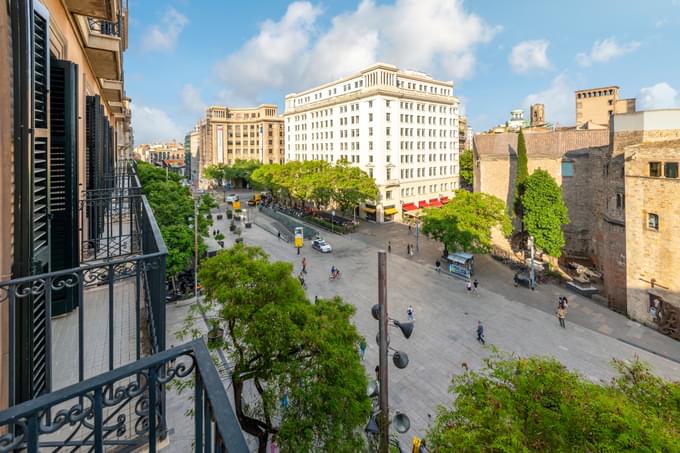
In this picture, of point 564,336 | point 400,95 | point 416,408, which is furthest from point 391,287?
point 400,95

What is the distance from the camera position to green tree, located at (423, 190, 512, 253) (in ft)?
104

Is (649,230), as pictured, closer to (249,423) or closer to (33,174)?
(249,423)

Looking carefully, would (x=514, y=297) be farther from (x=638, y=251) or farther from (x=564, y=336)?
(x=638, y=251)

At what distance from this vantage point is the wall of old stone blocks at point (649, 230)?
70.9 ft

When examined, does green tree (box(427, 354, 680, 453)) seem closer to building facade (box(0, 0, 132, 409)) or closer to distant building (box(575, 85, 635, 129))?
building facade (box(0, 0, 132, 409))

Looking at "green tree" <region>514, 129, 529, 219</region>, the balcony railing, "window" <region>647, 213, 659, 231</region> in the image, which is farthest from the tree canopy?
the balcony railing

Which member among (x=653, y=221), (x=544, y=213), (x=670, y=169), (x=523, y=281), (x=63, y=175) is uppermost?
(x=670, y=169)

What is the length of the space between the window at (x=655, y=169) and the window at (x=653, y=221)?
235 cm

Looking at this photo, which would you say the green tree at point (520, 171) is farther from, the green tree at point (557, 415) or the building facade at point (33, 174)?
the building facade at point (33, 174)

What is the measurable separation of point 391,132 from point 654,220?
36.9 metres

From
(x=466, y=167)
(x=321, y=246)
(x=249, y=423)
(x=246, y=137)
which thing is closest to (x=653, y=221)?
(x=249, y=423)

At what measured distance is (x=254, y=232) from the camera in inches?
1946

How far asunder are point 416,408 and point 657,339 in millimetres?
16136

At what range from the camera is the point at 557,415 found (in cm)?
720
